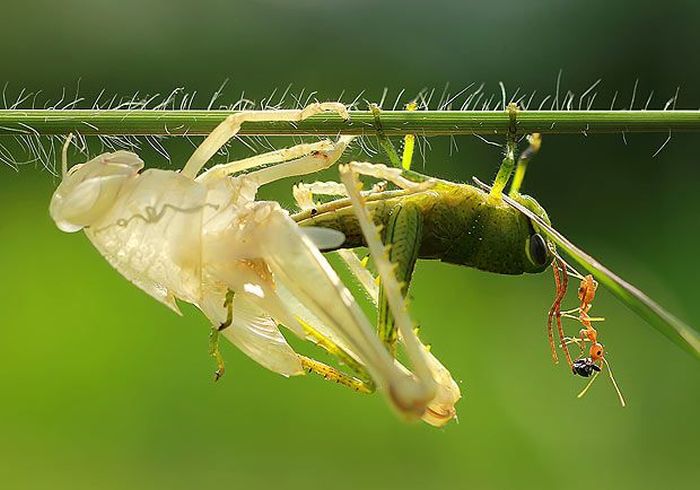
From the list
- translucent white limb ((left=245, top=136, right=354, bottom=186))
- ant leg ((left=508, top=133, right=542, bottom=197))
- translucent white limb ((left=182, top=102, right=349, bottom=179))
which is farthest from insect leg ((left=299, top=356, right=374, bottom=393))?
ant leg ((left=508, top=133, right=542, bottom=197))

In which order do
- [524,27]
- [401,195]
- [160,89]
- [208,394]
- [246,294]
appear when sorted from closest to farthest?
1. [246,294]
2. [401,195]
3. [208,394]
4. [160,89]
5. [524,27]

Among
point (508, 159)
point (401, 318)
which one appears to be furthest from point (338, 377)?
point (508, 159)

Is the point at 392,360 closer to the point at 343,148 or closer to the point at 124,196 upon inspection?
the point at 343,148

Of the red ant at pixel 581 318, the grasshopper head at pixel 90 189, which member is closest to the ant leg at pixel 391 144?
the red ant at pixel 581 318

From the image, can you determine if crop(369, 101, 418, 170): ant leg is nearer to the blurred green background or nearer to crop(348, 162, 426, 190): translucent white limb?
crop(348, 162, 426, 190): translucent white limb

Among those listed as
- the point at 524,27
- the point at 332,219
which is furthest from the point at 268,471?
the point at 524,27

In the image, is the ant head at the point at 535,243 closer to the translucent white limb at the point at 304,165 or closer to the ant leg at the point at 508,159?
the ant leg at the point at 508,159
